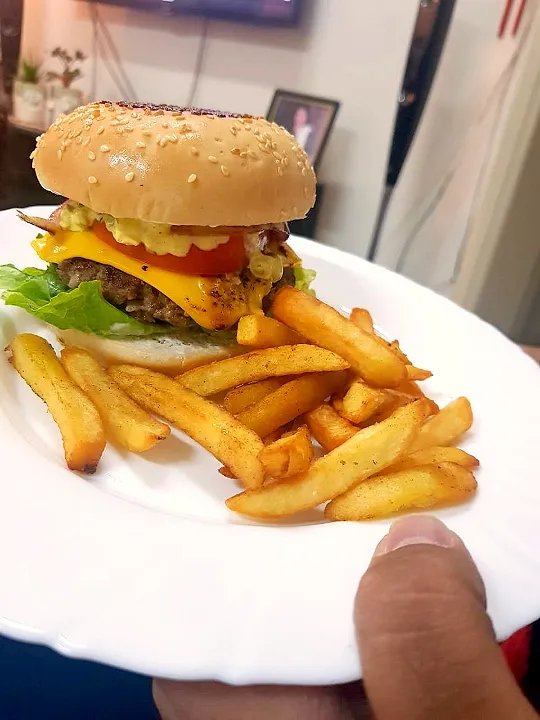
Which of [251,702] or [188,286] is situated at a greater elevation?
[188,286]

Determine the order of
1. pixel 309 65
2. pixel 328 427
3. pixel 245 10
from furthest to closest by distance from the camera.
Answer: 1. pixel 309 65
2. pixel 245 10
3. pixel 328 427

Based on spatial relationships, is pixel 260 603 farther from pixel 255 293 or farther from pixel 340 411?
pixel 255 293

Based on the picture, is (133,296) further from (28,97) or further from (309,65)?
(28,97)

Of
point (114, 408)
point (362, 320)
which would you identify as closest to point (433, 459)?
point (362, 320)

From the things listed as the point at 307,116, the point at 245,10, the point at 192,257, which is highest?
the point at 245,10

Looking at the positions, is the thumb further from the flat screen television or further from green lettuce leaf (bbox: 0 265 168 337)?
the flat screen television

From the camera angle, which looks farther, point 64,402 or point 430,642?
point 64,402

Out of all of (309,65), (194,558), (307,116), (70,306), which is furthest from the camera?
(309,65)

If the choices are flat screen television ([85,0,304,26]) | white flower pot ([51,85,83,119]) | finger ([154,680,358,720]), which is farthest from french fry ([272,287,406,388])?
white flower pot ([51,85,83,119])
